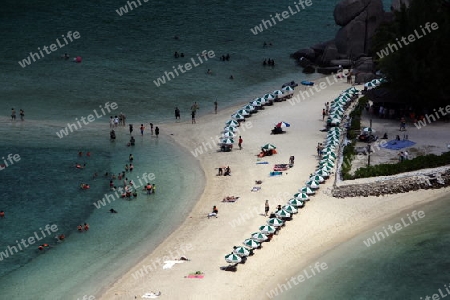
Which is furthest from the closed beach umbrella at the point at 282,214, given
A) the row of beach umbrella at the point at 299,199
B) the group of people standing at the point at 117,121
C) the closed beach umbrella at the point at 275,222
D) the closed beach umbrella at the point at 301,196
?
the group of people standing at the point at 117,121

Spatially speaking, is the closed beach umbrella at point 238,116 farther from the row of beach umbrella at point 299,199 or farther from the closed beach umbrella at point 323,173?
the closed beach umbrella at point 323,173

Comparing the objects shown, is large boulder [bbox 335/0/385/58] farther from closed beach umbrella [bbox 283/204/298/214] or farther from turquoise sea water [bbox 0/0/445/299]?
closed beach umbrella [bbox 283/204/298/214]

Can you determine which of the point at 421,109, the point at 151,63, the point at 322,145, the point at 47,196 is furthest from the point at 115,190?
the point at 151,63

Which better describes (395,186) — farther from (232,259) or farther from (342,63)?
(342,63)

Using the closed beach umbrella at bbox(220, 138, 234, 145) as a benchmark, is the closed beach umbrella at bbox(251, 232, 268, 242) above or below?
below

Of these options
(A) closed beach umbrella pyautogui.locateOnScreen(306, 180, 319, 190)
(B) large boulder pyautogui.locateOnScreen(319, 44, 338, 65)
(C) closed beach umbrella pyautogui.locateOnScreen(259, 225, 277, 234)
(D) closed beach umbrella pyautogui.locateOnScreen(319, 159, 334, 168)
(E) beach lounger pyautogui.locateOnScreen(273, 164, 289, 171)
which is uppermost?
(B) large boulder pyautogui.locateOnScreen(319, 44, 338, 65)

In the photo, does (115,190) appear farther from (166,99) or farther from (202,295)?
(166,99)

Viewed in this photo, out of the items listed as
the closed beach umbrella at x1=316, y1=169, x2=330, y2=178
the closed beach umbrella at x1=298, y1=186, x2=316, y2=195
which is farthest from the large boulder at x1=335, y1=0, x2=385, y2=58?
the closed beach umbrella at x1=298, y1=186, x2=316, y2=195
